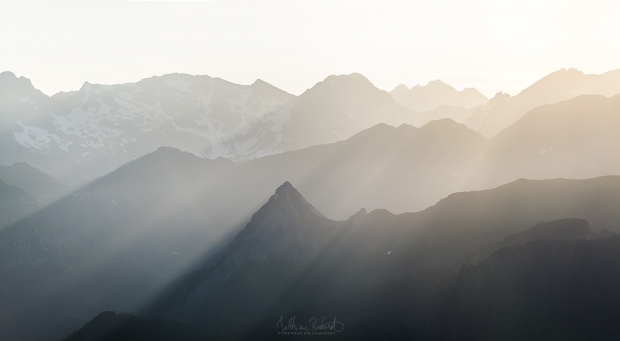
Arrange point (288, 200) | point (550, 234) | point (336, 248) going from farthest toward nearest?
point (288, 200)
point (336, 248)
point (550, 234)

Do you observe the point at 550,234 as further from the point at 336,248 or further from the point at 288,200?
the point at 288,200

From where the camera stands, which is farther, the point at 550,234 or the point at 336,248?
the point at 336,248

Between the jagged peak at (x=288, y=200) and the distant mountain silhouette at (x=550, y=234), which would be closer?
the distant mountain silhouette at (x=550, y=234)

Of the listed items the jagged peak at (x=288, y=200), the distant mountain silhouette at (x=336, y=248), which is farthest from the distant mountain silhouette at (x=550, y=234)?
the jagged peak at (x=288, y=200)

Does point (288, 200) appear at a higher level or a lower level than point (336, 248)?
higher

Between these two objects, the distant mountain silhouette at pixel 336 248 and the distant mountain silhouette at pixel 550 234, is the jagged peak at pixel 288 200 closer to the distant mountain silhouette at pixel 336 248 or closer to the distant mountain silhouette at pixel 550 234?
the distant mountain silhouette at pixel 336 248

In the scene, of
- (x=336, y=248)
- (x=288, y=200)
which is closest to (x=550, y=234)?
(x=336, y=248)

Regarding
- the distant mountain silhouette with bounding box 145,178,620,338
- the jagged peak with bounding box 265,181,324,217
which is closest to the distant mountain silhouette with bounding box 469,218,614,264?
the distant mountain silhouette with bounding box 145,178,620,338

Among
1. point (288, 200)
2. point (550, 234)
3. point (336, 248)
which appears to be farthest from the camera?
point (288, 200)

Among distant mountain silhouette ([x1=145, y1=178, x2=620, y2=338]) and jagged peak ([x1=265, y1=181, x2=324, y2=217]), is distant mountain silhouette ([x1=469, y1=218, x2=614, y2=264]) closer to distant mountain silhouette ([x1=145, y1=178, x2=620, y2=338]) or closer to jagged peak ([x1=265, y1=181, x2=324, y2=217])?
distant mountain silhouette ([x1=145, y1=178, x2=620, y2=338])

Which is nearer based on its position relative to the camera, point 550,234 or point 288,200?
point 550,234

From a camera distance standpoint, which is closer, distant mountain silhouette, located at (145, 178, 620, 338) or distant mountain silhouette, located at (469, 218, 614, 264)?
distant mountain silhouette, located at (469, 218, 614, 264)

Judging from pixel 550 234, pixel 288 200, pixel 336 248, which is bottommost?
pixel 550 234

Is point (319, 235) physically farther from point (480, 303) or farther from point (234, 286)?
point (480, 303)
